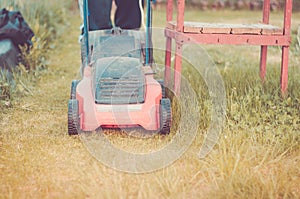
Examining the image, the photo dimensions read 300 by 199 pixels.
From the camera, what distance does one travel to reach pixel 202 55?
18.4 feet

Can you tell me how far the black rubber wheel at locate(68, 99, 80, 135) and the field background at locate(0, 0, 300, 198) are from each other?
0.21ft

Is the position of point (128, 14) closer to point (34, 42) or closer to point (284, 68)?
point (284, 68)

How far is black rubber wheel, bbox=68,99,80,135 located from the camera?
10.2ft

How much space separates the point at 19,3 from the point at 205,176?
166 inches

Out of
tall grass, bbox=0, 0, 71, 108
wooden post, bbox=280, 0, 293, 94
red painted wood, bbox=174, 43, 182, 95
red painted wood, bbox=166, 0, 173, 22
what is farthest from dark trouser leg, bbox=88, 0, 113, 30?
wooden post, bbox=280, 0, 293, 94

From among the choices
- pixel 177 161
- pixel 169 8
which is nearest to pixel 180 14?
pixel 169 8

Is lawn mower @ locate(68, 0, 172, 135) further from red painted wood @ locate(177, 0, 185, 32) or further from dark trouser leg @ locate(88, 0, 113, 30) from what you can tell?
dark trouser leg @ locate(88, 0, 113, 30)

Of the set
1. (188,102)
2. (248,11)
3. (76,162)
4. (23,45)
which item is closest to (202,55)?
(23,45)

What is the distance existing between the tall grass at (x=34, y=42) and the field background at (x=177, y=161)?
0.02 m

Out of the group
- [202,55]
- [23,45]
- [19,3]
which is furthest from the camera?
[19,3]

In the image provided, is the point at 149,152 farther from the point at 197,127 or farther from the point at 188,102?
the point at 188,102

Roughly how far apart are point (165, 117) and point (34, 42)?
234 cm

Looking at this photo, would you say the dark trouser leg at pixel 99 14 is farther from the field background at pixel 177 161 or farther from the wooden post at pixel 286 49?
the wooden post at pixel 286 49

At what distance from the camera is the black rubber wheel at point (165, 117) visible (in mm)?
3100
